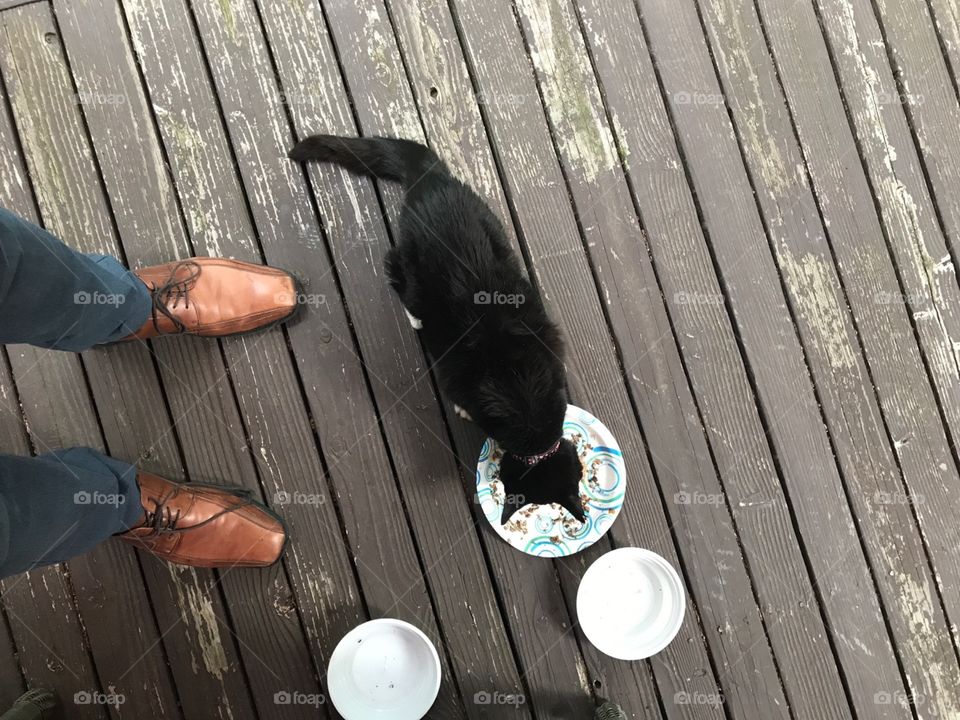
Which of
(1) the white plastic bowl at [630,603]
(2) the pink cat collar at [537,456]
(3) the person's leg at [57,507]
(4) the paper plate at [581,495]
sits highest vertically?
(3) the person's leg at [57,507]

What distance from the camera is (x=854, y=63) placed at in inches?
67.0

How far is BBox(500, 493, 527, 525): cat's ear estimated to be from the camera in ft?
4.74

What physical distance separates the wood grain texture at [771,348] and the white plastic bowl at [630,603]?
434mm

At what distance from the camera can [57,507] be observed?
1152 millimetres

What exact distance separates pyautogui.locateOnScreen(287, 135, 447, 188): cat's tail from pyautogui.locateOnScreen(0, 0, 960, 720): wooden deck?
0.24ft

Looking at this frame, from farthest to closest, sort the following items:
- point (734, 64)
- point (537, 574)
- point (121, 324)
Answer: point (734, 64) → point (537, 574) → point (121, 324)

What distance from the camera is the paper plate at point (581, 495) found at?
5.04 feet

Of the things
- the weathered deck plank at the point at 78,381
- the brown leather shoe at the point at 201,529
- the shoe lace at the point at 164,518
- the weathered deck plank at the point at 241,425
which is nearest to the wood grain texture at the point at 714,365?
the weathered deck plank at the point at 241,425

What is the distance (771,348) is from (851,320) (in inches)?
9.5

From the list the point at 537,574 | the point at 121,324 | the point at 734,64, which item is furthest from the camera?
the point at 734,64

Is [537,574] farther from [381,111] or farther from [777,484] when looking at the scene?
[381,111]

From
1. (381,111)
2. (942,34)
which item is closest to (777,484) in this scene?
(942,34)

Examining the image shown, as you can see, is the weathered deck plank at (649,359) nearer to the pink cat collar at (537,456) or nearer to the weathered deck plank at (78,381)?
the pink cat collar at (537,456)

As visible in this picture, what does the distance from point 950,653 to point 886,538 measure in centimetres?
35
